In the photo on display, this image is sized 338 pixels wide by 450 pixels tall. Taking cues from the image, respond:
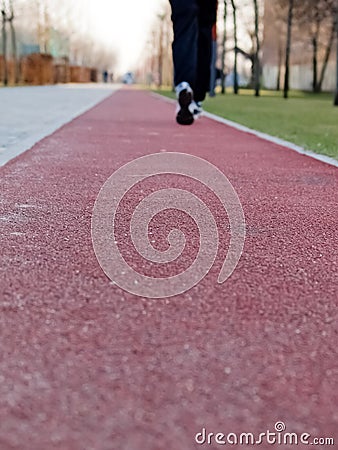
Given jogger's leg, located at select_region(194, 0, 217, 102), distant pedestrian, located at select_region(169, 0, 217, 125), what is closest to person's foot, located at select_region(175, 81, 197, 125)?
distant pedestrian, located at select_region(169, 0, 217, 125)

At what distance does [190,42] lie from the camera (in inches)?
273

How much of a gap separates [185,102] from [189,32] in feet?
2.75

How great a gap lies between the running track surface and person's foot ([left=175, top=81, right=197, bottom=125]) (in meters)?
4.19

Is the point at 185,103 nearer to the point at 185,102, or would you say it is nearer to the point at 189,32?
the point at 185,102

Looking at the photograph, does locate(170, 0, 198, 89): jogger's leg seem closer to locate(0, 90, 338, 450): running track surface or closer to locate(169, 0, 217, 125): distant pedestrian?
locate(169, 0, 217, 125): distant pedestrian

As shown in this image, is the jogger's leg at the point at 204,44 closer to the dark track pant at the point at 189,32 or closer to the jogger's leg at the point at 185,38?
the dark track pant at the point at 189,32

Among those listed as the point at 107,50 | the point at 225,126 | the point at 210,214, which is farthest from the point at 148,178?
the point at 107,50

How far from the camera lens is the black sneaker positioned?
7.09 metres

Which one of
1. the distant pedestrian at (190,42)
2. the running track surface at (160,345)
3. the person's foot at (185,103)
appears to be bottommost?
the running track surface at (160,345)

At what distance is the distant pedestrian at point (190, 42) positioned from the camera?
270 inches

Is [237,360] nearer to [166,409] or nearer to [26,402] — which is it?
[166,409]

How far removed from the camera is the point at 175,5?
6809mm

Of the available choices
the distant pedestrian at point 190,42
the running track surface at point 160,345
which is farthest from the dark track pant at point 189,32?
the running track surface at point 160,345

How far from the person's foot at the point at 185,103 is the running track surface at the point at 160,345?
4191 millimetres
